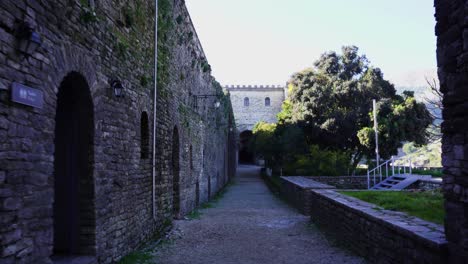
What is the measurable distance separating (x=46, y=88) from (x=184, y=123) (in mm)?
8217

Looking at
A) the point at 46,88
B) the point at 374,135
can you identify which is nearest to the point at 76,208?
the point at 46,88

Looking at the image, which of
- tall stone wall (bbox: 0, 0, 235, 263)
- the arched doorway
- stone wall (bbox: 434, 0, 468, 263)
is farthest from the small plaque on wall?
stone wall (bbox: 434, 0, 468, 263)

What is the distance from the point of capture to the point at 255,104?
53.8 metres

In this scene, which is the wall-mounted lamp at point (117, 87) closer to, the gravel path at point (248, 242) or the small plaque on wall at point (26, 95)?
the small plaque on wall at point (26, 95)

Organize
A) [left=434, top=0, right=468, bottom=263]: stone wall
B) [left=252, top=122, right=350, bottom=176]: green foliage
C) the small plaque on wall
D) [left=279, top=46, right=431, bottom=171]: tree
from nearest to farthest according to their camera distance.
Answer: the small plaque on wall, [left=434, top=0, right=468, bottom=263]: stone wall, [left=252, top=122, right=350, bottom=176]: green foliage, [left=279, top=46, right=431, bottom=171]: tree

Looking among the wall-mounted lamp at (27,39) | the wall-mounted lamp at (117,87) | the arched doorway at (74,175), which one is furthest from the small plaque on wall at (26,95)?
the wall-mounted lamp at (117,87)

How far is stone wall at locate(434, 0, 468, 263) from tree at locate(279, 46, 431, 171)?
18983mm

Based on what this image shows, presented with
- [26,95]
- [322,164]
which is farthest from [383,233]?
[322,164]

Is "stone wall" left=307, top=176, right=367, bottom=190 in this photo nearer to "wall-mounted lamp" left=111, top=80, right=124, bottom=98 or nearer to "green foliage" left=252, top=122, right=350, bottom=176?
"green foliage" left=252, top=122, right=350, bottom=176

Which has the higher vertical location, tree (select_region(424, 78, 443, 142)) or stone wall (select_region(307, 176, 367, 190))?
tree (select_region(424, 78, 443, 142))

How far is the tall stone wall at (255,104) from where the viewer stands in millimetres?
53438

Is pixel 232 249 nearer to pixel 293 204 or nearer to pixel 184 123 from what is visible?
pixel 184 123

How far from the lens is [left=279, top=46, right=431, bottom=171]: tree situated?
23031 millimetres

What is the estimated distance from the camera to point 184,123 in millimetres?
12406
